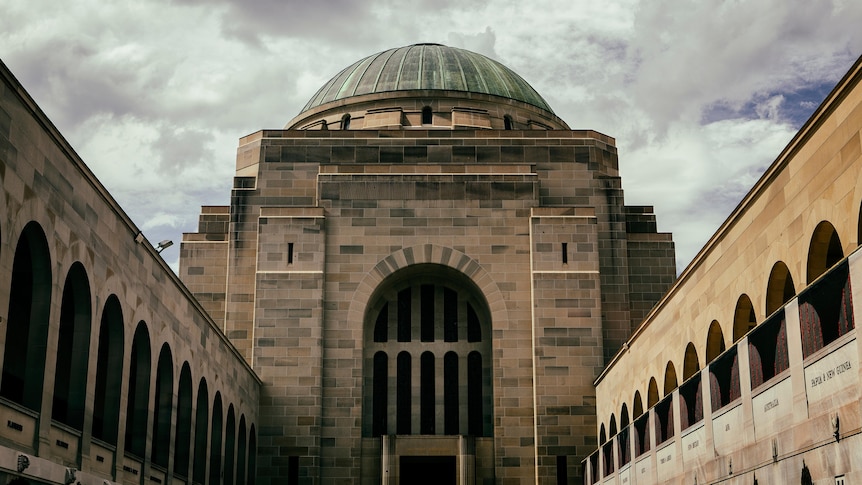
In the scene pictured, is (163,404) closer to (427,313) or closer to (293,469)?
(293,469)

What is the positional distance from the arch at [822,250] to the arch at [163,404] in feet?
54.7

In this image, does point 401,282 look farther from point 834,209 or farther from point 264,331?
point 834,209

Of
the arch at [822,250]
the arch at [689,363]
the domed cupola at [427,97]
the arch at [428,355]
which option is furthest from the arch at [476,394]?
the arch at [822,250]

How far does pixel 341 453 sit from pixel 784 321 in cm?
2574

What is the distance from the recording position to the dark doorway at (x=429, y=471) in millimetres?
42219

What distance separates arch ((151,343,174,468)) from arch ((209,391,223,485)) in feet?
16.6

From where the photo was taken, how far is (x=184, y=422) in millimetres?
31719

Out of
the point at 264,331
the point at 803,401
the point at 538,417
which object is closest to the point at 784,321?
the point at 803,401

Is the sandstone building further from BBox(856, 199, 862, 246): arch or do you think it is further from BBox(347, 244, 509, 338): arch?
BBox(856, 199, 862, 246): arch

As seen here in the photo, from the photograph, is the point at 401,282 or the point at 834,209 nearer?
the point at 834,209

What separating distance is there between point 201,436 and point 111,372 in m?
8.77

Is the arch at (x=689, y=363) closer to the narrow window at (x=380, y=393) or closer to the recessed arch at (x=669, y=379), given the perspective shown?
the recessed arch at (x=669, y=379)

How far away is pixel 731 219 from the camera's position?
23891 millimetres

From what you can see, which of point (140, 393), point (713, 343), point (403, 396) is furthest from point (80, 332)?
point (403, 396)
